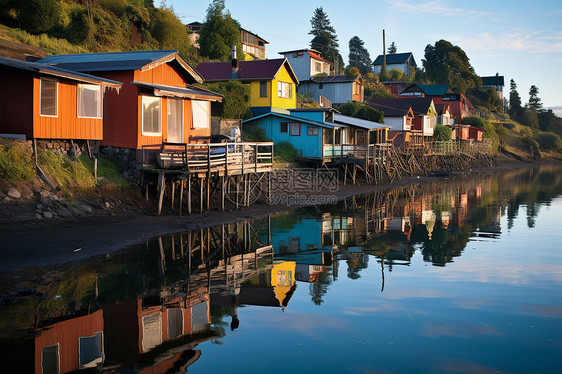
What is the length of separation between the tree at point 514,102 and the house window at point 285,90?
93681 mm

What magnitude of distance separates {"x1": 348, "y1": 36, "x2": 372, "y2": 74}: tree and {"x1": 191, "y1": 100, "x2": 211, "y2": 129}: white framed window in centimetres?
8688

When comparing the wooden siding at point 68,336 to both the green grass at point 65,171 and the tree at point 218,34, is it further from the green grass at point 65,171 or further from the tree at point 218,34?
the tree at point 218,34

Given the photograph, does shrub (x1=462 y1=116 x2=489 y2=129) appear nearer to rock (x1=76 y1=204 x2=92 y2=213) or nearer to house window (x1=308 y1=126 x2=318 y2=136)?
house window (x1=308 y1=126 x2=318 y2=136)

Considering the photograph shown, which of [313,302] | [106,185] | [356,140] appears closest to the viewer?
[313,302]

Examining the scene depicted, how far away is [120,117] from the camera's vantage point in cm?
2358

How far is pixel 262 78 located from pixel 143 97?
67.8ft

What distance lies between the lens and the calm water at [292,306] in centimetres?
1067

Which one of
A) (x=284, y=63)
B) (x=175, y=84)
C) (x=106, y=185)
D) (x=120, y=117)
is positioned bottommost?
(x=106, y=185)

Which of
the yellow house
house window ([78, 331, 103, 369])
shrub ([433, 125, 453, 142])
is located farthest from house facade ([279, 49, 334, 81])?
house window ([78, 331, 103, 369])

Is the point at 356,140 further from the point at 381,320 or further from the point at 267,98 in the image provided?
the point at 381,320

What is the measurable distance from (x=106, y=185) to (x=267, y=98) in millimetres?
23533

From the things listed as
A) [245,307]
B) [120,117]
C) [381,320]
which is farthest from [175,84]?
[381,320]

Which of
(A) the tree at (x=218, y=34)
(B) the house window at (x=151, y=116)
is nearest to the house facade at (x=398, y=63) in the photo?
(A) the tree at (x=218, y=34)

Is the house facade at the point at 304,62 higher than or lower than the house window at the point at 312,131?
higher
